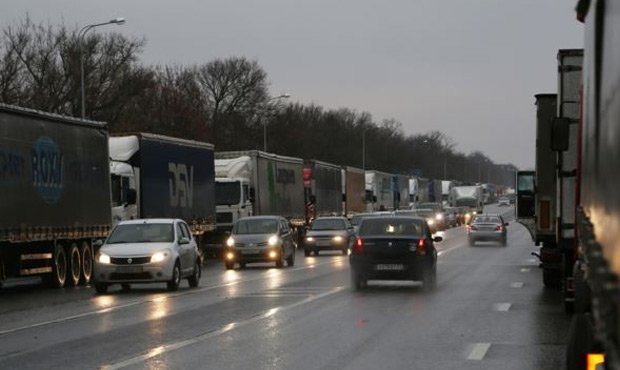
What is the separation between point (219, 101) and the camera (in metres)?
104

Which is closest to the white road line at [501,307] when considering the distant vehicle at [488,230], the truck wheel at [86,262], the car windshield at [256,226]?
the truck wheel at [86,262]

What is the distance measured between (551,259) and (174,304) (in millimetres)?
7579

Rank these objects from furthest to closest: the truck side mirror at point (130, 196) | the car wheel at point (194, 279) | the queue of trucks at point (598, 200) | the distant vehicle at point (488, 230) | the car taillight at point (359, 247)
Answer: the distant vehicle at point (488, 230) → the truck side mirror at point (130, 196) → the car wheel at point (194, 279) → the car taillight at point (359, 247) → the queue of trucks at point (598, 200)

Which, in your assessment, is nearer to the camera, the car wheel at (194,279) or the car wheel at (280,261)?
the car wheel at (194,279)

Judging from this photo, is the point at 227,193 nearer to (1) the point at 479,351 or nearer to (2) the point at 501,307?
(2) the point at 501,307

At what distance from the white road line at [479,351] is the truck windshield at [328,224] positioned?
3283cm

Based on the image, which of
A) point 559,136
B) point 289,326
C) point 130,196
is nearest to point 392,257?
point 289,326

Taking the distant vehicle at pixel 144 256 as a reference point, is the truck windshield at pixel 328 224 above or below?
below

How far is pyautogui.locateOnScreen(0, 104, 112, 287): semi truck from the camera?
24.9 metres

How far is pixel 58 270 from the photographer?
27.3 m

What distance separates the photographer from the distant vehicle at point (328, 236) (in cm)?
4612

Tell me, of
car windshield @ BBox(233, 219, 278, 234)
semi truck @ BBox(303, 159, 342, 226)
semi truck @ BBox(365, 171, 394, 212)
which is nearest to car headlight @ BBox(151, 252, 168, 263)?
car windshield @ BBox(233, 219, 278, 234)

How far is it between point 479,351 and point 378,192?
6724 centimetres

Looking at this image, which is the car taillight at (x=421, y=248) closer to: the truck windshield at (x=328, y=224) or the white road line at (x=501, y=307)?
the white road line at (x=501, y=307)
